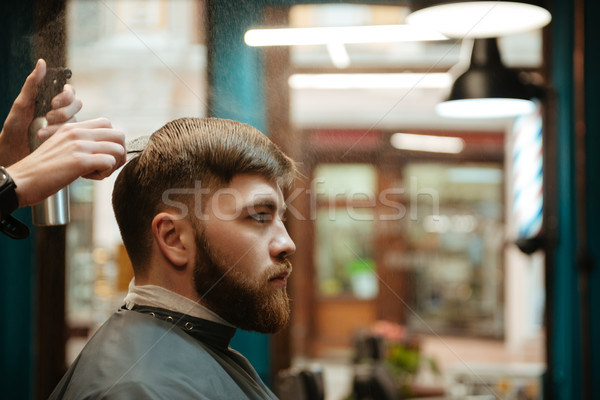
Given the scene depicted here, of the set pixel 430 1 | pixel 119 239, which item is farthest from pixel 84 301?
pixel 430 1

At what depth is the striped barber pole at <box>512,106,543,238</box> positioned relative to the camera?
3555 mm

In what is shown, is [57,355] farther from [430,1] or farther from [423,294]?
[423,294]

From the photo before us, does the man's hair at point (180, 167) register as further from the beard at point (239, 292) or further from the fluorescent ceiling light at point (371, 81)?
the fluorescent ceiling light at point (371, 81)

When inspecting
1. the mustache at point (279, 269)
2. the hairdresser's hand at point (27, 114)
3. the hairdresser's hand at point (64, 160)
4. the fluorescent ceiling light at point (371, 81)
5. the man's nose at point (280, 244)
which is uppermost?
the fluorescent ceiling light at point (371, 81)

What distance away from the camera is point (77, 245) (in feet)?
4.42

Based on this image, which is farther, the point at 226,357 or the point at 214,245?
the point at 226,357

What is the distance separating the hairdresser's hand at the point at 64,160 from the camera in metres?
0.94

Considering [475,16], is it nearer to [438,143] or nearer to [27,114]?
[27,114]

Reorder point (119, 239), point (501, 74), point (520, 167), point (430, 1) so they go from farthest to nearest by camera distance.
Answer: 1. point (520, 167)
2. point (501, 74)
3. point (430, 1)
4. point (119, 239)

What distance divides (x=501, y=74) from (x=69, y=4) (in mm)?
1785

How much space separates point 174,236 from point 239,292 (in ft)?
0.47

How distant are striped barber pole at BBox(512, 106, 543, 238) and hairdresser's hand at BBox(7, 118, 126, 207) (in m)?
2.91

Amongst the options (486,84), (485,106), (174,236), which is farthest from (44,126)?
(485,106)

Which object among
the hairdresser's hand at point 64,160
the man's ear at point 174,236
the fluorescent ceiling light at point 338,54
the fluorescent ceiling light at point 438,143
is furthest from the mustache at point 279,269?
the fluorescent ceiling light at point 438,143
